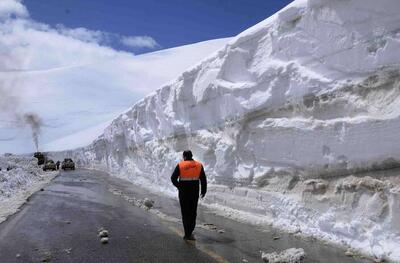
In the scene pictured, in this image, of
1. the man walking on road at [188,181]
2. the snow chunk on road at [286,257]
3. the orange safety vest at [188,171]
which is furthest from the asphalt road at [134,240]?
the orange safety vest at [188,171]

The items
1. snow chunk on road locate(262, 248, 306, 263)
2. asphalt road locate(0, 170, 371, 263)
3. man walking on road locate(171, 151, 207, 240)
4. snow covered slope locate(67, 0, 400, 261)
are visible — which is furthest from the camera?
man walking on road locate(171, 151, 207, 240)

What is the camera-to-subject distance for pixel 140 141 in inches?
1029

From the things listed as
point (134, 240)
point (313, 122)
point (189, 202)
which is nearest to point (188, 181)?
point (189, 202)

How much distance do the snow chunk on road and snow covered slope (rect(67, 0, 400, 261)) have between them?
3.56ft

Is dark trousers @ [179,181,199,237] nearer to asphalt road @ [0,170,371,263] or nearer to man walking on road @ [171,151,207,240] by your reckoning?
man walking on road @ [171,151,207,240]

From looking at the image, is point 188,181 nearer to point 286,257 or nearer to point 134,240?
point 134,240

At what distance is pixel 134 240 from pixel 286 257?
8.54ft

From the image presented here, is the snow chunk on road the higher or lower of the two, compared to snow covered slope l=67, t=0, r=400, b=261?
lower

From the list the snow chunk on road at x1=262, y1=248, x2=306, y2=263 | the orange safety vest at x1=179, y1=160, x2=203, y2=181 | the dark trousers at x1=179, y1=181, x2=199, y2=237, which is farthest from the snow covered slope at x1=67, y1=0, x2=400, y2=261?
the orange safety vest at x1=179, y1=160, x2=203, y2=181

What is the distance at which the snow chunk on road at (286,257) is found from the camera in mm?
5953

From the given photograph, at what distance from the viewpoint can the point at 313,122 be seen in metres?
8.79

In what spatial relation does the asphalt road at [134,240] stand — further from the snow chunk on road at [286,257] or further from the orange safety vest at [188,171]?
the orange safety vest at [188,171]

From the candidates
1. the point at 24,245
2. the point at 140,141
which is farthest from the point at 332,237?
the point at 140,141

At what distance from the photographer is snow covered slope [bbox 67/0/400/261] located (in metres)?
7.09
